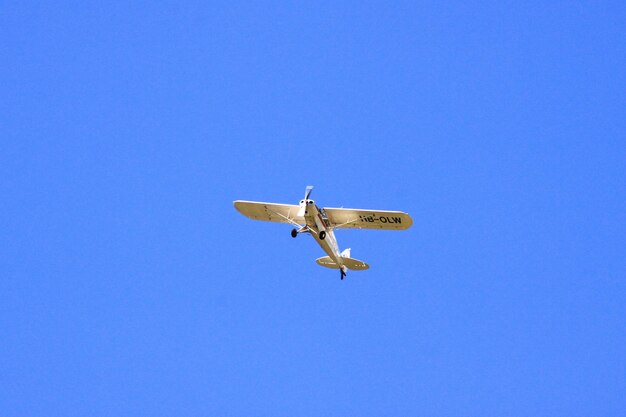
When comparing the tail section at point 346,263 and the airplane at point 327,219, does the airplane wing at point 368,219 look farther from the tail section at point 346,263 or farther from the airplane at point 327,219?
the tail section at point 346,263

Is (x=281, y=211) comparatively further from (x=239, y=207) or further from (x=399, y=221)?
(x=399, y=221)

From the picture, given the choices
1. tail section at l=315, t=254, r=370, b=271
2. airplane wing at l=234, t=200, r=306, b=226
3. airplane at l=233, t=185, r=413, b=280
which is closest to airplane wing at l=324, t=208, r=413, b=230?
airplane at l=233, t=185, r=413, b=280

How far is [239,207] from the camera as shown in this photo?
53094mm

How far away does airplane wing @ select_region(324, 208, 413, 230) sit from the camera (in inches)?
1980

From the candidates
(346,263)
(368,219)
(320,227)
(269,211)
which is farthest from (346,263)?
(269,211)

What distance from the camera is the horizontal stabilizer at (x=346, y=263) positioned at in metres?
52.3

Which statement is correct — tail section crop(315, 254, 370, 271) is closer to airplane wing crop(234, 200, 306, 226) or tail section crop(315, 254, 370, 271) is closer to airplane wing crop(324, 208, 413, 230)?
airplane wing crop(324, 208, 413, 230)

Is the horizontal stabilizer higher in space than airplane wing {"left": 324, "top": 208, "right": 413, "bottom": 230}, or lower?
lower

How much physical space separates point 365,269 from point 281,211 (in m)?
5.27

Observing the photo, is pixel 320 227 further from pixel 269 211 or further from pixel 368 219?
pixel 269 211

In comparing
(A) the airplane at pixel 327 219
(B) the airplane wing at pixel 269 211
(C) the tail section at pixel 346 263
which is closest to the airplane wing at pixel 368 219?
(A) the airplane at pixel 327 219

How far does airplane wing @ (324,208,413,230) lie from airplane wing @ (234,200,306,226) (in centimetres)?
213

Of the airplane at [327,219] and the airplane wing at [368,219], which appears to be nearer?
the airplane at [327,219]

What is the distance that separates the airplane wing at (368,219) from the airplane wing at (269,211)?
6.98 ft
